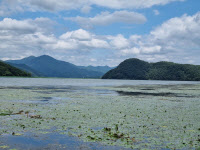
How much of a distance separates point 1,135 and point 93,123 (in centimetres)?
785

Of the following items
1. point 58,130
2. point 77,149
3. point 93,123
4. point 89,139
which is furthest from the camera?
point 93,123

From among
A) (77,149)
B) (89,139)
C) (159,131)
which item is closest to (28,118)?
(89,139)

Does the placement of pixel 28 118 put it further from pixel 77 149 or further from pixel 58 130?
pixel 77 149

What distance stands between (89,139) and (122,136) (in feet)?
7.84

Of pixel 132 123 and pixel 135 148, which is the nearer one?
pixel 135 148

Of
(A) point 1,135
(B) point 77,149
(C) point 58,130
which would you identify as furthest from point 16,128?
(B) point 77,149

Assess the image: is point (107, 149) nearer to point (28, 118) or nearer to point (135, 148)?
point (135, 148)

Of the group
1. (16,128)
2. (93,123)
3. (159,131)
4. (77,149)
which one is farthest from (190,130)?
(16,128)

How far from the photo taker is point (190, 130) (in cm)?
1814

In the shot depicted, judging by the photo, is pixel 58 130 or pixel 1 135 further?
pixel 58 130

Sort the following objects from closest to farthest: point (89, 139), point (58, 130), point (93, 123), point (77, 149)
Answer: point (77, 149), point (89, 139), point (58, 130), point (93, 123)

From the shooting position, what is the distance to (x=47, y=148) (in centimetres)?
1273

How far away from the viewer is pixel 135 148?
43.1ft

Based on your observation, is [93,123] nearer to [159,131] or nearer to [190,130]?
[159,131]
